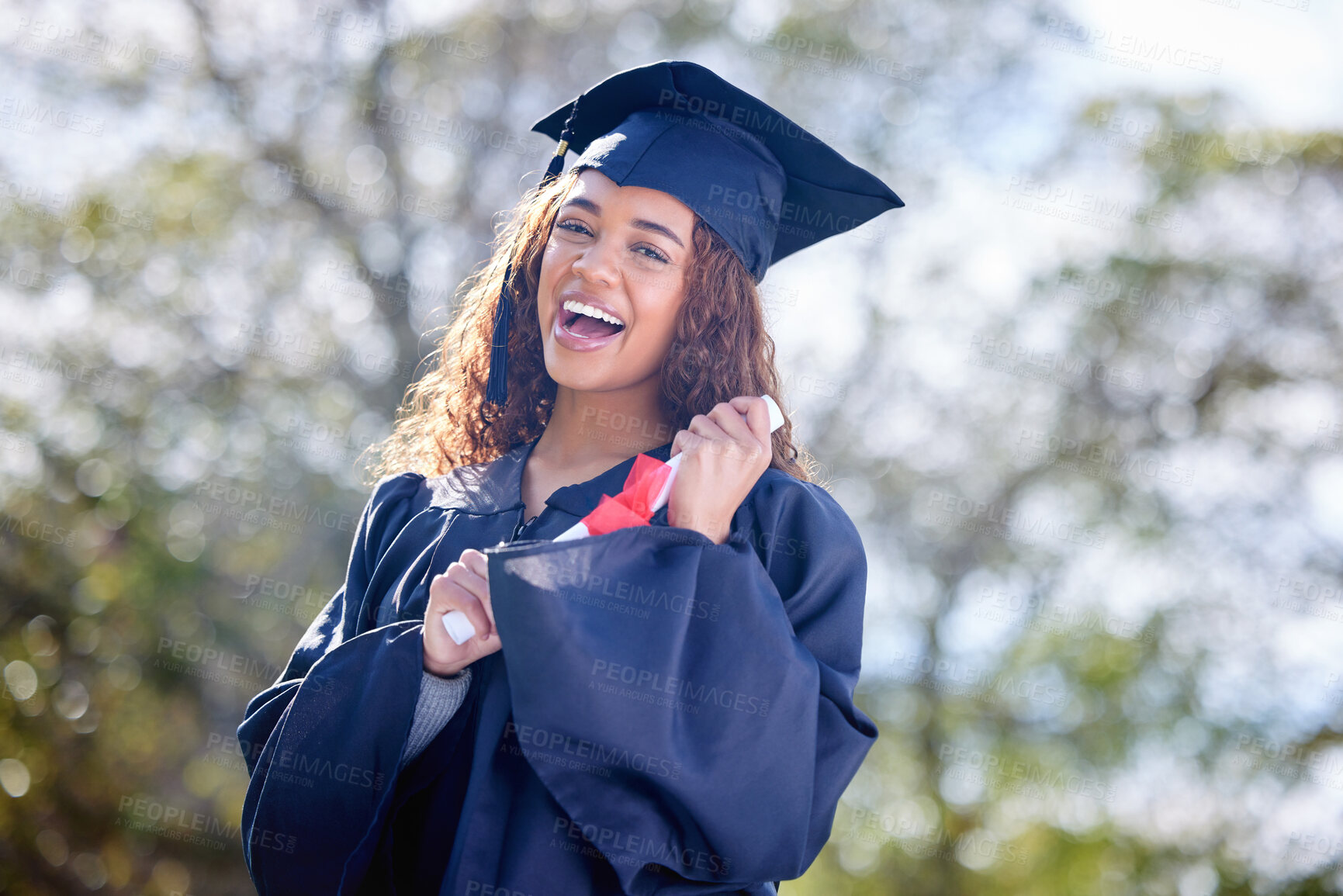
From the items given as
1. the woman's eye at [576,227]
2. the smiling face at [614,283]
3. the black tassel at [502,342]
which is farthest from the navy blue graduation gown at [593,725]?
the woman's eye at [576,227]

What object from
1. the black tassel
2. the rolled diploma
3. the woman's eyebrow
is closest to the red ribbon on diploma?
the rolled diploma

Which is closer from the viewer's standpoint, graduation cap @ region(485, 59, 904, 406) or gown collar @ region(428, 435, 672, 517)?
gown collar @ region(428, 435, 672, 517)

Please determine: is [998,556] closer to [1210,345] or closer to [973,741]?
[973,741]

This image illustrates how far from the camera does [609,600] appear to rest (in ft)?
5.05

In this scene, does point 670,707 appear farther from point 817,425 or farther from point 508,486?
point 817,425

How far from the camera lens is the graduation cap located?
2053 mm

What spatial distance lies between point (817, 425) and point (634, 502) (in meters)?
7.14

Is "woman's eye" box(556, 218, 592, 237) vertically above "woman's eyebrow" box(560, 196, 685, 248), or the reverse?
"woman's eyebrow" box(560, 196, 685, 248)

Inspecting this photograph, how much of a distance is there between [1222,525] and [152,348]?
28.7ft

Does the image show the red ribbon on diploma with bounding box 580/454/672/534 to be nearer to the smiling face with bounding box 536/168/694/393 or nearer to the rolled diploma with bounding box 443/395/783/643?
the rolled diploma with bounding box 443/395/783/643

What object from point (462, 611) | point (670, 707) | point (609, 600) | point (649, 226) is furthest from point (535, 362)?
point (670, 707)

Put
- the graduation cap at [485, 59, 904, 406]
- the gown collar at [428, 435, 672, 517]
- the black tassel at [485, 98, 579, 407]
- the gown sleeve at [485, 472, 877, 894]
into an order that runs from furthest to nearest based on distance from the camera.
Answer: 1. the black tassel at [485, 98, 579, 407]
2. the graduation cap at [485, 59, 904, 406]
3. the gown collar at [428, 435, 672, 517]
4. the gown sleeve at [485, 472, 877, 894]

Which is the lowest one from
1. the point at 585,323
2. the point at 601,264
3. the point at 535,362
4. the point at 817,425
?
the point at 817,425

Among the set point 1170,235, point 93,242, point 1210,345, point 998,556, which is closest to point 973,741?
point 998,556
